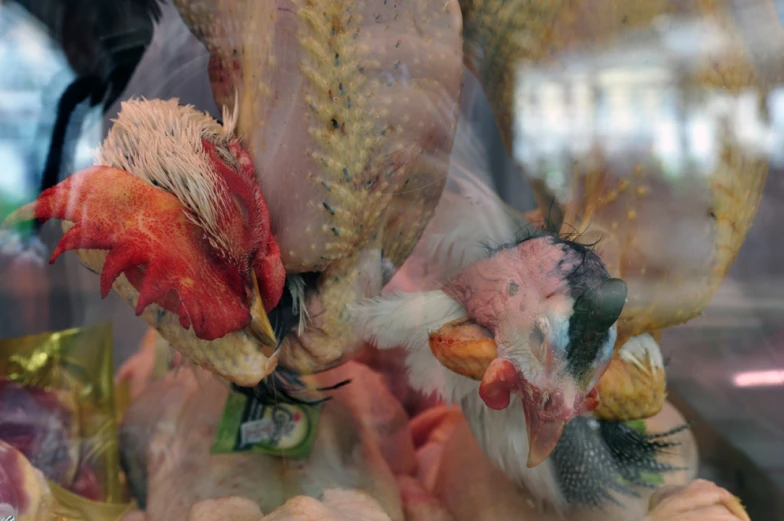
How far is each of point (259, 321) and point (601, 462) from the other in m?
0.38

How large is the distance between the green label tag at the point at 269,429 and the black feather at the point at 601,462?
27 centimetres

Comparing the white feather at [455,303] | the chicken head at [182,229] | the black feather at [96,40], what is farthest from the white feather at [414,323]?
the black feather at [96,40]

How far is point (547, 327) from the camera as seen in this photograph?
44 cm

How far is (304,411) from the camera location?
24.7 inches

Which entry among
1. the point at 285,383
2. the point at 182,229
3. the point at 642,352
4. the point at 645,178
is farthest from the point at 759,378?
the point at 182,229

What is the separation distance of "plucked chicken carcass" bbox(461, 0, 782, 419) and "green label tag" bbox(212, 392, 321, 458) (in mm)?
314

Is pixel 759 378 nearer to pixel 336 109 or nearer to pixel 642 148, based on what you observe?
pixel 642 148

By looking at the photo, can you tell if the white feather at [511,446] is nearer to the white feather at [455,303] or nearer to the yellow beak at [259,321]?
the white feather at [455,303]

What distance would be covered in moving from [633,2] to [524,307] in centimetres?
31

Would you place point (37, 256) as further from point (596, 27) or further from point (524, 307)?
point (596, 27)

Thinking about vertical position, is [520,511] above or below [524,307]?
below

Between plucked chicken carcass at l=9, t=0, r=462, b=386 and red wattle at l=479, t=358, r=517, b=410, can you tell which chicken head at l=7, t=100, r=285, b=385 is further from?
red wattle at l=479, t=358, r=517, b=410

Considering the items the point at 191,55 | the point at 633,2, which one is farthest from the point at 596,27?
the point at 191,55

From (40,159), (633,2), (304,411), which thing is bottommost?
(304,411)
